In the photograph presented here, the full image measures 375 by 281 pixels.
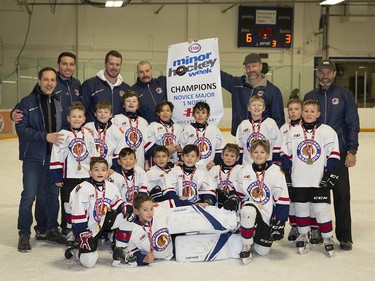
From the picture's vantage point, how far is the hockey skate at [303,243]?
12.4 ft

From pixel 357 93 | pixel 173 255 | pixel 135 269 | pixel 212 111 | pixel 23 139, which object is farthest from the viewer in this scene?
pixel 357 93

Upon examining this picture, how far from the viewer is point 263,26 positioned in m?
15.9

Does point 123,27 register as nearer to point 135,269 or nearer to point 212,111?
point 212,111

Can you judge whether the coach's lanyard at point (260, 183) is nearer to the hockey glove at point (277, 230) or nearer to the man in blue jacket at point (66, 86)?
the hockey glove at point (277, 230)

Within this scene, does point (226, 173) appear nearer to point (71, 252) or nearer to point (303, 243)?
point (303, 243)

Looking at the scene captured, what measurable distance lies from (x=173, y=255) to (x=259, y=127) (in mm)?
1127

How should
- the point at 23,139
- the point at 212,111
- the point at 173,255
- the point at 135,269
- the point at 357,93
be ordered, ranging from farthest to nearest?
the point at 357,93
the point at 212,111
the point at 23,139
the point at 173,255
the point at 135,269

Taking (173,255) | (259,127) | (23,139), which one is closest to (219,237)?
(173,255)

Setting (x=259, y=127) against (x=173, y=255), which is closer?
(x=173, y=255)

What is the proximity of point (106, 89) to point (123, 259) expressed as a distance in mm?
1441

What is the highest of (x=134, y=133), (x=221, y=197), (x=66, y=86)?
(x=66, y=86)

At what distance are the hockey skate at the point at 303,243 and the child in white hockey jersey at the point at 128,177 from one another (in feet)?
3.60

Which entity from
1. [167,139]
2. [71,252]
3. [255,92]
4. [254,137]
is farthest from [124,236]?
[255,92]

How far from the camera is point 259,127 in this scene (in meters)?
4.05
